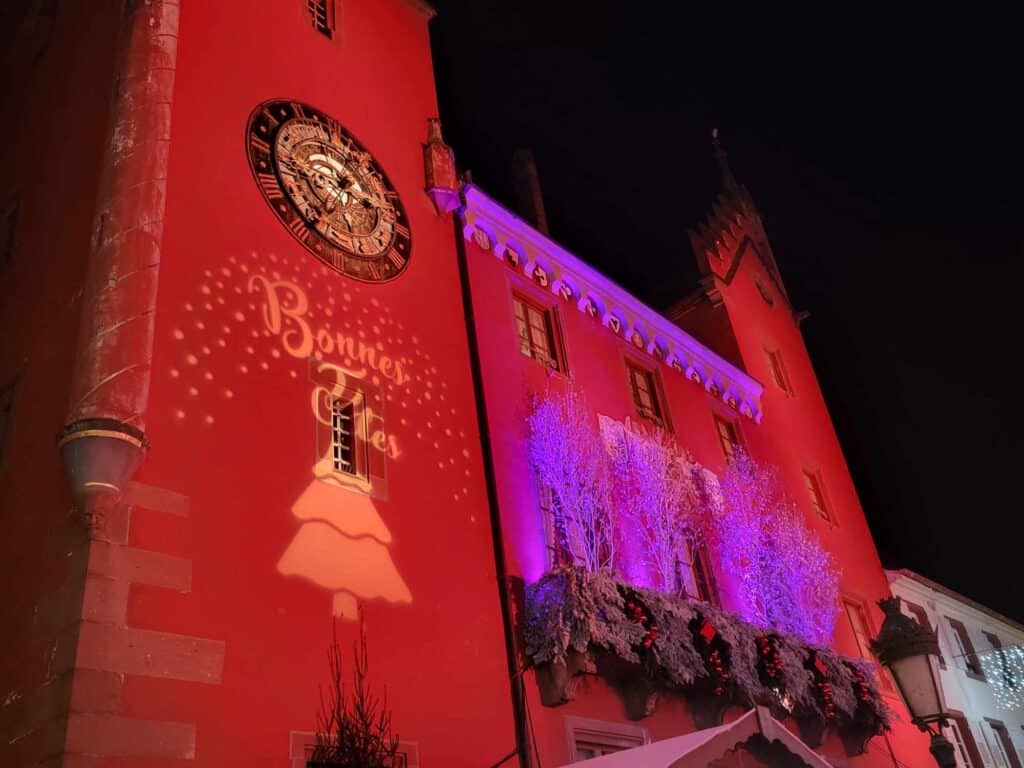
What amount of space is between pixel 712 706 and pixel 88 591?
362 inches

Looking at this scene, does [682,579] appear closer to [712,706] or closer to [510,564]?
[712,706]

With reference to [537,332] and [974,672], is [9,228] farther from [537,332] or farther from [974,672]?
[974,672]

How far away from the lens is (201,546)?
8797 mm

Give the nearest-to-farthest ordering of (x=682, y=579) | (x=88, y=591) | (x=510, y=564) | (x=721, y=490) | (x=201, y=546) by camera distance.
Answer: (x=88, y=591) → (x=201, y=546) → (x=510, y=564) → (x=682, y=579) → (x=721, y=490)

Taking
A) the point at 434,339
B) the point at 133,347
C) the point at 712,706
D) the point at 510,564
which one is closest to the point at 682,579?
the point at 712,706

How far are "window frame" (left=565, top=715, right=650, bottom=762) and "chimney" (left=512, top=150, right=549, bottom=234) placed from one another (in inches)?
388

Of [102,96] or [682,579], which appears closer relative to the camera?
[102,96]

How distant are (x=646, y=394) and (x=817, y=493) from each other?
6.48m

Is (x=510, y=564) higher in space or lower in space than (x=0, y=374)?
lower

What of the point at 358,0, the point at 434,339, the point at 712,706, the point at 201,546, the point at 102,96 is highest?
the point at 358,0

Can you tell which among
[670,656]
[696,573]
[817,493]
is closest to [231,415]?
[670,656]

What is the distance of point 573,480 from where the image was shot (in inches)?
537

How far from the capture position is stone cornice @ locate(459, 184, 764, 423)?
15641 millimetres

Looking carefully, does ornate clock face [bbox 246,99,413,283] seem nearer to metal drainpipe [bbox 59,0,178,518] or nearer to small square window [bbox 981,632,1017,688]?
metal drainpipe [bbox 59,0,178,518]
